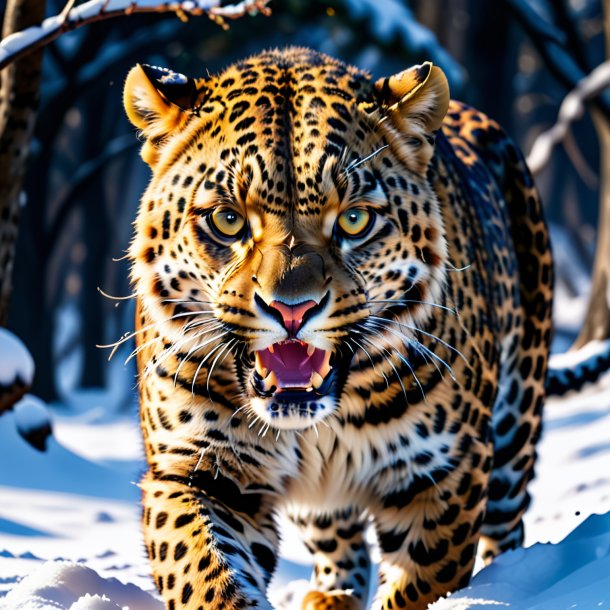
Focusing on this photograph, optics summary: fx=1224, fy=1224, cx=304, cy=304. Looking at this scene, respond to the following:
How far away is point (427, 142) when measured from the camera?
12.4 ft

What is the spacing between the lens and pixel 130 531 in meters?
6.86

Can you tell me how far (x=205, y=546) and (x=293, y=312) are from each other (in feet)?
2.58

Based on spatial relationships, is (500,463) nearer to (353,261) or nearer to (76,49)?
(353,261)

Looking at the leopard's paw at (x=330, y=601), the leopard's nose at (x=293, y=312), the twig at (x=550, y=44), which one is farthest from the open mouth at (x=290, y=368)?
the twig at (x=550, y=44)

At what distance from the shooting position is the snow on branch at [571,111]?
10.1 metres

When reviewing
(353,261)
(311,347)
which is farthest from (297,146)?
(311,347)

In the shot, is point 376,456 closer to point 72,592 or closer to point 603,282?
point 72,592

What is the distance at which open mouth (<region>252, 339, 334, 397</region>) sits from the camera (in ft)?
11.2

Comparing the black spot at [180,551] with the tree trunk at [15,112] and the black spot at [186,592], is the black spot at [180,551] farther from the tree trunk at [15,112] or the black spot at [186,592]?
the tree trunk at [15,112]

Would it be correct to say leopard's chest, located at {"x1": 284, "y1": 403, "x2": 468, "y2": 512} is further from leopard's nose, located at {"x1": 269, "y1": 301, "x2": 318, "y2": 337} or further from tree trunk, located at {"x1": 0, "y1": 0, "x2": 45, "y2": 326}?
tree trunk, located at {"x1": 0, "y1": 0, "x2": 45, "y2": 326}

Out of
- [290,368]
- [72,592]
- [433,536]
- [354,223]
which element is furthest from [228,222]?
[72,592]

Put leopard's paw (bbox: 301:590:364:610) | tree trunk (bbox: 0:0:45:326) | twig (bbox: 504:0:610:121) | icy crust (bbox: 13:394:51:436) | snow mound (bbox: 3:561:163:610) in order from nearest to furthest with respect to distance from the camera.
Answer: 1. snow mound (bbox: 3:561:163:610)
2. leopard's paw (bbox: 301:590:364:610)
3. tree trunk (bbox: 0:0:45:326)
4. icy crust (bbox: 13:394:51:436)
5. twig (bbox: 504:0:610:121)

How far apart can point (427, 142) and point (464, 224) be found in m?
0.62

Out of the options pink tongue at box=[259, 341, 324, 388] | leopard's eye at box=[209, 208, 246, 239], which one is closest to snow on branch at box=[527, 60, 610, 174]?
leopard's eye at box=[209, 208, 246, 239]
